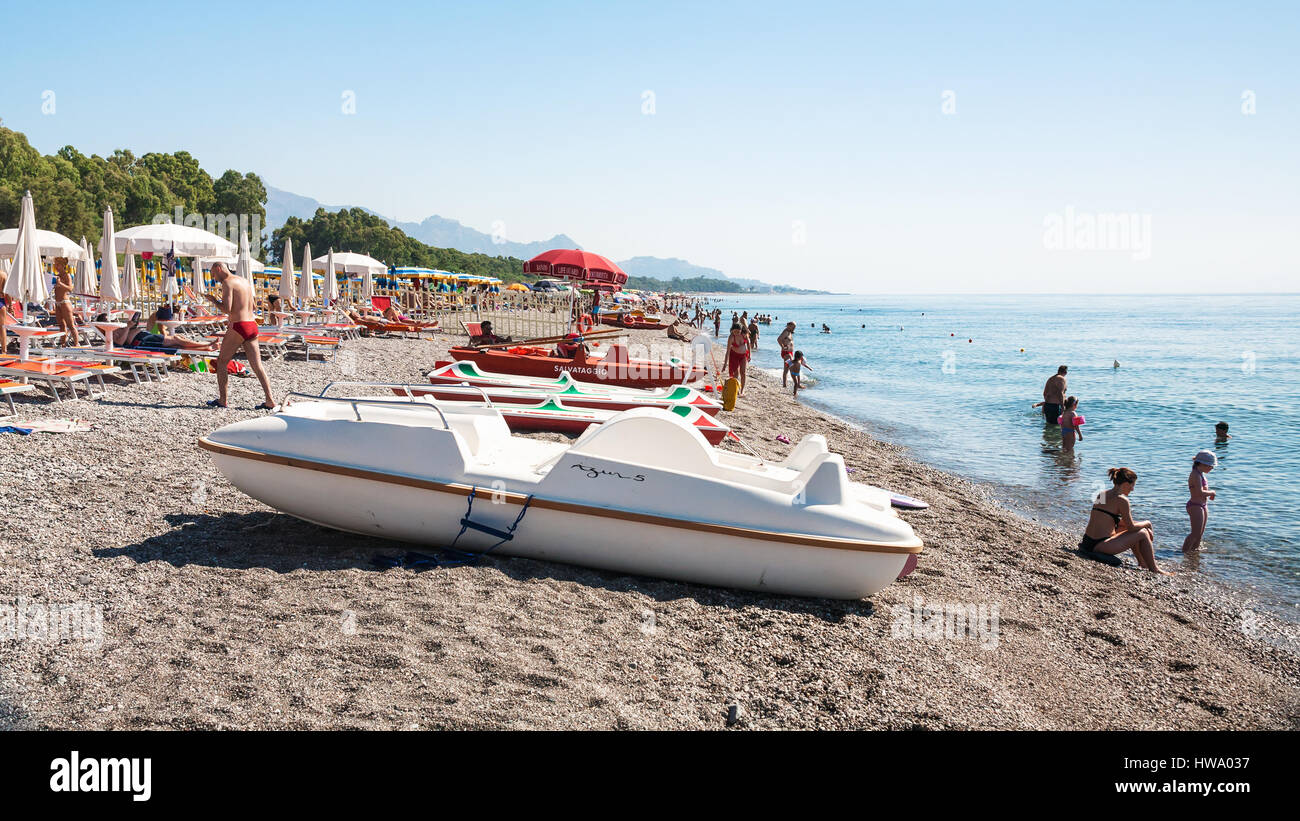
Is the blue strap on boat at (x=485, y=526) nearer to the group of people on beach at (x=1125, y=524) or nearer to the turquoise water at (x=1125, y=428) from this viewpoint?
the group of people on beach at (x=1125, y=524)

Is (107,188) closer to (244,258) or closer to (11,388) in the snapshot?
(244,258)

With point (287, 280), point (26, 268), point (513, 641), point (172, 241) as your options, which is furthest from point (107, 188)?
point (513, 641)

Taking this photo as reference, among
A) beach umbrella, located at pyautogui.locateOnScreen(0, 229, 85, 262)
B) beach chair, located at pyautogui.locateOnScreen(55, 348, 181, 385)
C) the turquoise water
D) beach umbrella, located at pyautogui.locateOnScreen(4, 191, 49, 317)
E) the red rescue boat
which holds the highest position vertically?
beach umbrella, located at pyautogui.locateOnScreen(0, 229, 85, 262)

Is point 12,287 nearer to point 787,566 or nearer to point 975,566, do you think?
point 787,566

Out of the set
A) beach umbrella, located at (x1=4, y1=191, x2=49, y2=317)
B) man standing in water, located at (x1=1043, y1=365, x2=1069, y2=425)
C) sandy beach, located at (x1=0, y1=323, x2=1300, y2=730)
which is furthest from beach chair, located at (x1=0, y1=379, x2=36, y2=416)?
man standing in water, located at (x1=1043, y1=365, x2=1069, y2=425)

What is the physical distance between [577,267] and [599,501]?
13457mm

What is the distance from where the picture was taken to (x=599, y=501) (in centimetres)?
515

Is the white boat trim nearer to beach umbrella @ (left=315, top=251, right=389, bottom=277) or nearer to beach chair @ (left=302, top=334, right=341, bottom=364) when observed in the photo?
beach chair @ (left=302, top=334, right=341, bottom=364)

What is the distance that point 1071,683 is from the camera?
4.68m

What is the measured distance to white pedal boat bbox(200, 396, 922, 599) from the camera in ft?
16.5

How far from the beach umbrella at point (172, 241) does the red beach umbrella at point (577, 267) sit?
6.83 m

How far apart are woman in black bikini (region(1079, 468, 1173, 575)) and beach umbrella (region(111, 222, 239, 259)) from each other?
666 inches

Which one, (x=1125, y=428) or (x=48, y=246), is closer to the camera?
(x=48, y=246)
